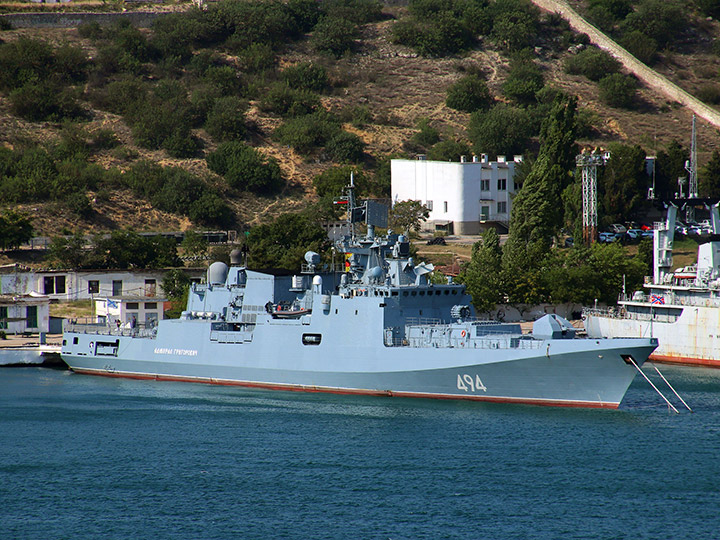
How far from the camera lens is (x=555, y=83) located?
9644cm

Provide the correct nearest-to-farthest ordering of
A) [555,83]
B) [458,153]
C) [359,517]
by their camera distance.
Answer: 1. [359,517]
2. [458,153]
3. [555,83]

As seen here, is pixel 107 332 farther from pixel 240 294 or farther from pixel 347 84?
pixel 347 84

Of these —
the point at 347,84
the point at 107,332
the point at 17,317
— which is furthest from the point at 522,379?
the point at 347,84

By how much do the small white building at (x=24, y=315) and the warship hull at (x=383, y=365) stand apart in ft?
27.5

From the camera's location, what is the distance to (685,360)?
153 ft

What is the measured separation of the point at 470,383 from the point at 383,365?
10.8ft

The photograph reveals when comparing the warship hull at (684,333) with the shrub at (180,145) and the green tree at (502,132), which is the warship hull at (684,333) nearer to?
Answer: the green tree at (502,132)

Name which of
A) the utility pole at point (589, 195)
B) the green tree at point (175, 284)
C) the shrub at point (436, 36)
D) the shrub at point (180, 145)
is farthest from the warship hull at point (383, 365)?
the shrub at point (436, 36)

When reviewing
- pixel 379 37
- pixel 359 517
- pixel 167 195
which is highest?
pixel 379 37

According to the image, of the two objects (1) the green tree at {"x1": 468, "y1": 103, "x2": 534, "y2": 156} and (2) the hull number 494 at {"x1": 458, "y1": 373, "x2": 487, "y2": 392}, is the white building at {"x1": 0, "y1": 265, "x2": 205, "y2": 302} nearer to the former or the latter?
(2) the hull number 494 at {"x1": 458, "y1": 373, "x2": 487, "y2": 392}

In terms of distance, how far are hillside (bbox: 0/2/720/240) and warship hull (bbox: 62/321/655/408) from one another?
29.4 meters

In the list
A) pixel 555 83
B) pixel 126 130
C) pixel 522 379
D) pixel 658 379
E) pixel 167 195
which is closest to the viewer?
pixel 522 379

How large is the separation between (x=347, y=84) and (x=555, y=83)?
20.4 metres

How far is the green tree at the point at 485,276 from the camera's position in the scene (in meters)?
52.2
